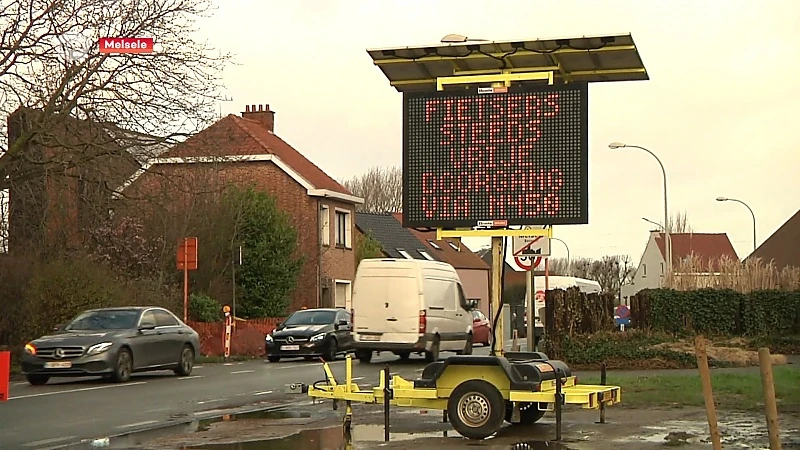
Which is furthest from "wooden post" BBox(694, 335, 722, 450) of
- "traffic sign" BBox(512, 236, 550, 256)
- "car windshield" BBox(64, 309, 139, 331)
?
"car windshield" BBox(64, 309, 139, 331)

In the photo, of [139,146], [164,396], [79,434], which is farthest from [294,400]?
[139,146]

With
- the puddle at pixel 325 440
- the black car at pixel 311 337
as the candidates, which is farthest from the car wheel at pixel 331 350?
the puddle at pixel 325 440

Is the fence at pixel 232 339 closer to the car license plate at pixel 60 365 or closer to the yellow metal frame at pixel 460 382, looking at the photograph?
the car license plate at pixel 60 365

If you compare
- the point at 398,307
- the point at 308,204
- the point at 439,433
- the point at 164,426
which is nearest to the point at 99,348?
the point at 164,426

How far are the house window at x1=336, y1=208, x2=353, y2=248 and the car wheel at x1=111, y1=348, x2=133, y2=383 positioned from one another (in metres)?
30.3

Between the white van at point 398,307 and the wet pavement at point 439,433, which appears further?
the white van at point 398,307

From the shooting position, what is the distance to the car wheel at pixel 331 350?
31.2 m

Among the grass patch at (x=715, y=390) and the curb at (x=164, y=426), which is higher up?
the grass patch at (x=715, y=390)

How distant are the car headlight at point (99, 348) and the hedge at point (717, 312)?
12039 millimetres

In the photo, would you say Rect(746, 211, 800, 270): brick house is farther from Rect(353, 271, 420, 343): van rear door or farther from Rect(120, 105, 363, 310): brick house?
Rect(353, 271, 420, 343): van rear door

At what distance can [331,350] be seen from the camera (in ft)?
103

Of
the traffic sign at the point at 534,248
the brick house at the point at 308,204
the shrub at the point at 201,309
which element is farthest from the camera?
the brick house at the point at 308,204

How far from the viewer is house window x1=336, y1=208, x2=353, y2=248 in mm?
53250

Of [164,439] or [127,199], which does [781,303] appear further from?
[164,439]
